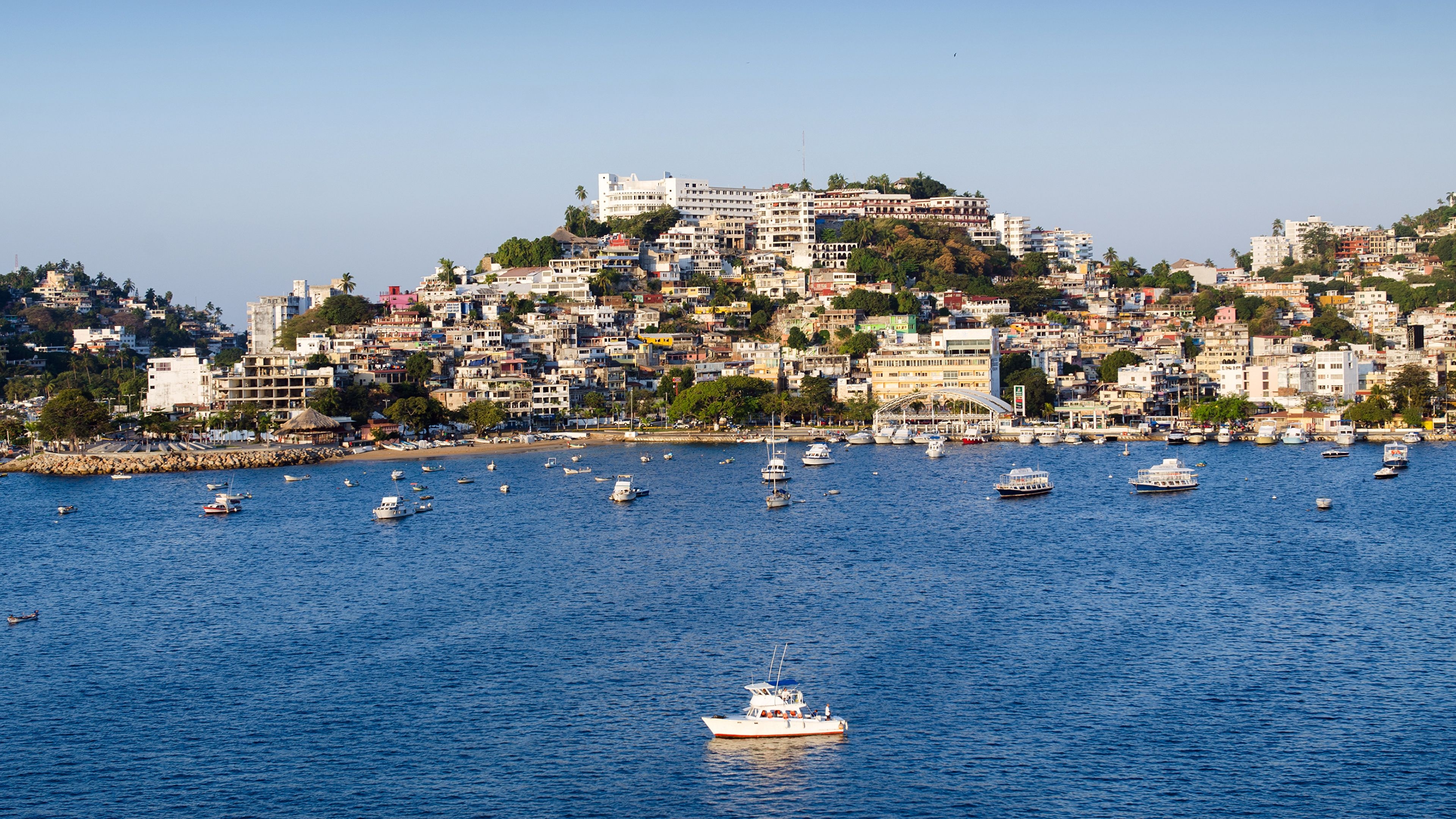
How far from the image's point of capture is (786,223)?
96.8 meters

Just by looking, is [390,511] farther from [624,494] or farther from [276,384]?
[276,384]

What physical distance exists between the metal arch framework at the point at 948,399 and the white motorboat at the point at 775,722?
50.9 meters

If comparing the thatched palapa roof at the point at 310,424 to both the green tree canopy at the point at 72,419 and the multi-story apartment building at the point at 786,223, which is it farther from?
the multi-story apartment building at the point at 786,223

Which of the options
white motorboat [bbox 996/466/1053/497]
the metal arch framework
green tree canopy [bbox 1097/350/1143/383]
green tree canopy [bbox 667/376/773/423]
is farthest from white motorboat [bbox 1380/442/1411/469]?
green tree canopy [bbox 667/376/773/423]

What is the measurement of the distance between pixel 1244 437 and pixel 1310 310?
3452 cm

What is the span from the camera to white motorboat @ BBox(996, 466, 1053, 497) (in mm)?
42469

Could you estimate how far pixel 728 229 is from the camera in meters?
99.4

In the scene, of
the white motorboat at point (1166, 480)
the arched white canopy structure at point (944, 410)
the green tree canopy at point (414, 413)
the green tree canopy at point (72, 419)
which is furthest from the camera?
the arched white canopy structure at point (944, 410)

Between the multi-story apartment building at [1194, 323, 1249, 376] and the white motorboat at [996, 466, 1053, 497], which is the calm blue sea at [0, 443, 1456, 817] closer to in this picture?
the white motorboat at [996, 466, 1053, 497]

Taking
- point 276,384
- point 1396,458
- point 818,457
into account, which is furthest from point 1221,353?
point 276,384

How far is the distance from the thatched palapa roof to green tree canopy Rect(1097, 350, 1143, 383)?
130ft

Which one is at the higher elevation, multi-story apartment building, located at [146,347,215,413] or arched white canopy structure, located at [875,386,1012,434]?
multi-story apartment building, located at [146,347,215,413]

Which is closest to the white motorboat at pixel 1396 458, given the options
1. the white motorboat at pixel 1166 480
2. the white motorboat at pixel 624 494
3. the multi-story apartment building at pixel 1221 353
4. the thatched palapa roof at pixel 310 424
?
the white motorboat at pixel 1166 480

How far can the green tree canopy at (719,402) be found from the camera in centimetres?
6894
